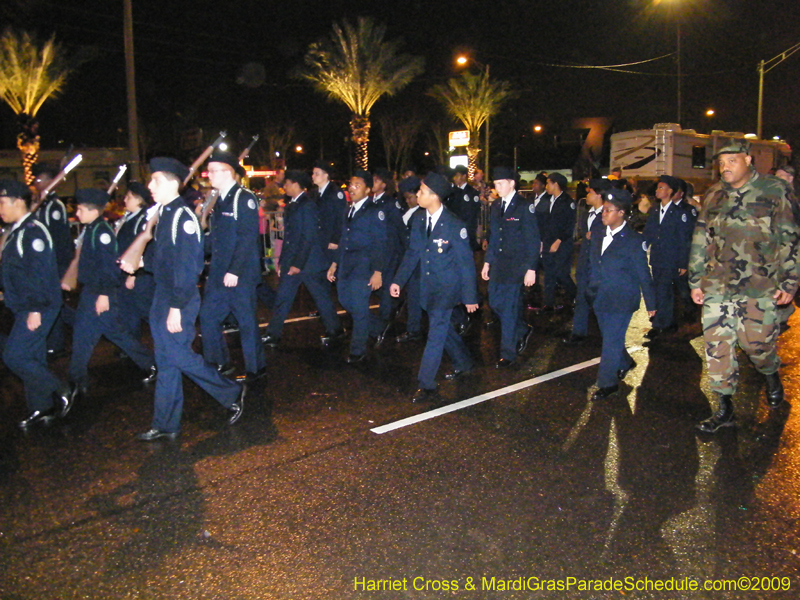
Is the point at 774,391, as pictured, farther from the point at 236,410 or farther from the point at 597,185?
the point at 236,410

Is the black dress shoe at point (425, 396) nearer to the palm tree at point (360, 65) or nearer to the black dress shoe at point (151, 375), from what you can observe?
the black dress shoe at point (151, 375)

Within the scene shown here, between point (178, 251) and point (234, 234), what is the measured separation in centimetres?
131

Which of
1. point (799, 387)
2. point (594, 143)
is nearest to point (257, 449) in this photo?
point (799, 387)

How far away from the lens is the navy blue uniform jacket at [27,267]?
5.08 meters

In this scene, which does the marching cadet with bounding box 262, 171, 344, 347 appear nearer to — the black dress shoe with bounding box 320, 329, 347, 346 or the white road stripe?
the black dress shoe with bounding box 320, 329, 347, 346

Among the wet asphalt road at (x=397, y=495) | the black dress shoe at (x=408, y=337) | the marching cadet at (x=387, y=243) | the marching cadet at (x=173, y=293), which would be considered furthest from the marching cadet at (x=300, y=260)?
the marching cadet at (x=173, y=293)

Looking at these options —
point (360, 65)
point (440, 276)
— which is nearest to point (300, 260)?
point (440, 276)

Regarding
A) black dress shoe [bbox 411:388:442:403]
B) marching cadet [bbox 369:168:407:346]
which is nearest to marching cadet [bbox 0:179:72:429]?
black dress shoe [bbox 411:388:442:403]

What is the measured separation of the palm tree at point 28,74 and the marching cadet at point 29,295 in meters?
21.8

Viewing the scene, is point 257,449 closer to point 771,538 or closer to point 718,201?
point 771,538

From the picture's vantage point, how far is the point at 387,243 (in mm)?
8539

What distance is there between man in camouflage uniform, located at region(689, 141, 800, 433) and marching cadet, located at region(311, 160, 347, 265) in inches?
173

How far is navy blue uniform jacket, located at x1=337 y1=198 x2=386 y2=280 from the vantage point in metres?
7.38

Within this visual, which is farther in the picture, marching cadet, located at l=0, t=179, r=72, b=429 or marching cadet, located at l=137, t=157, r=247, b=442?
marching cadet, located at l=0, t=179, r=72, b=429
